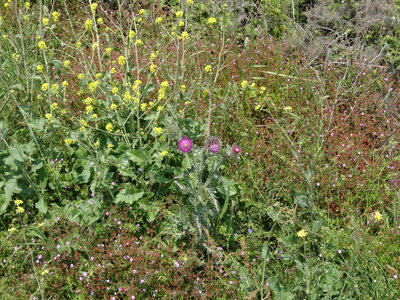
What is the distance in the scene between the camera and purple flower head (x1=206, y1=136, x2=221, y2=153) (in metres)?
2.80

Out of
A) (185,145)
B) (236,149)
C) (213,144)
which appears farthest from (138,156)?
(236,149)

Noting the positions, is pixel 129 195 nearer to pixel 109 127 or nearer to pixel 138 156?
pixel 138 156

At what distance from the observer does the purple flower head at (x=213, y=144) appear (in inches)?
110

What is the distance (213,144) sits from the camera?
111 inches

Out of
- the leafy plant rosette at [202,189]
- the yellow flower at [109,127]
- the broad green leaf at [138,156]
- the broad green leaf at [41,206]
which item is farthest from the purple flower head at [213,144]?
the broad green leaf at [41,206]

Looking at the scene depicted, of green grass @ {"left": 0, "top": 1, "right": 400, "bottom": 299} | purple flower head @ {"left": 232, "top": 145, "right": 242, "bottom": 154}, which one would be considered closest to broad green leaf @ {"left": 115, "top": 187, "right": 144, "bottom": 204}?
green grass @ {"left": 0, "top": 1, "right": 400, "bottom": 299}

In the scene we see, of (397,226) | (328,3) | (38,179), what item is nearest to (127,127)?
(38,179)

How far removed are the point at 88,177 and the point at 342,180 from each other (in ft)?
5.19

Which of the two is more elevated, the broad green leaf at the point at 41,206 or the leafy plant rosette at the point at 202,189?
the leafy plant rosette at the point at 202,189

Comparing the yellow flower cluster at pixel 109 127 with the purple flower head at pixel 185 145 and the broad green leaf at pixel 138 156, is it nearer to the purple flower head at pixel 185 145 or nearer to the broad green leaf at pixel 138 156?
the broad green leaf at pixel 138 156

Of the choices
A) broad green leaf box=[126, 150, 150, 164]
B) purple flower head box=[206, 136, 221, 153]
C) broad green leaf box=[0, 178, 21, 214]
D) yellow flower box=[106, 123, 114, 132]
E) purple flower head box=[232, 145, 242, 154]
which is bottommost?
broad green leaf box=[0, 178, 21, 214]

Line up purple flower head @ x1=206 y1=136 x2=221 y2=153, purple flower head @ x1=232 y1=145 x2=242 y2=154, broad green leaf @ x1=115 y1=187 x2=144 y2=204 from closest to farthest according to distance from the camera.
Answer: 1. purple flower head @ x1=232 y1=145 x2=242 y2=154
2. purple flower head @ x1=206 y1=136 x2=221 y2=153
3. broad green leaf @ x1=115 y1=187 x2=144 y2=204

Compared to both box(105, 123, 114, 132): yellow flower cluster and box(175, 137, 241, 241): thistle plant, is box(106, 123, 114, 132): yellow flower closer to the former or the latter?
box(105, 123, 114, 132): yellow flower cluster

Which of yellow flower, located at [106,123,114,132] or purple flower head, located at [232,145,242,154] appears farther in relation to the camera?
Answer: yellow flower, located at [106,123,114,132]
